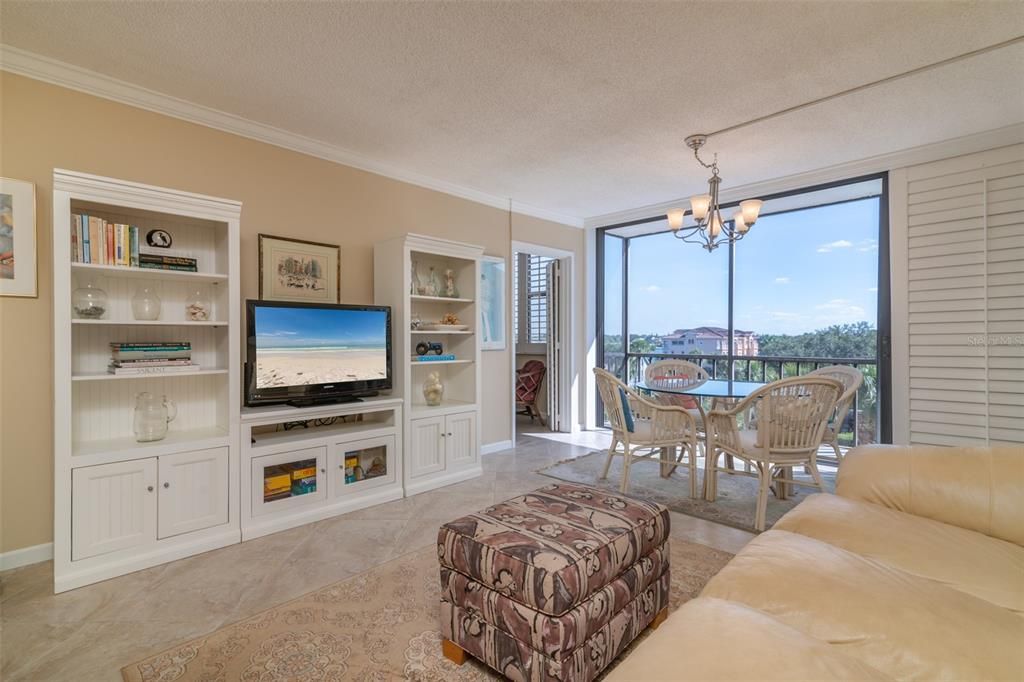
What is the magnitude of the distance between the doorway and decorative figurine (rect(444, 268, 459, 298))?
101 cm

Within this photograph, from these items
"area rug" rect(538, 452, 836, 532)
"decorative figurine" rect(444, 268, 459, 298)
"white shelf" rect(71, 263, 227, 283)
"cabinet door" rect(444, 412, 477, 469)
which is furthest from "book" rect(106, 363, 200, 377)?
"area rug" rect(538, 452, 836, 532)

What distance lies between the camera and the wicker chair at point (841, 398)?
301 cm

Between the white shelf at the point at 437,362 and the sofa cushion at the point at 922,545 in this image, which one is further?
the white shelf at the point at 437,362

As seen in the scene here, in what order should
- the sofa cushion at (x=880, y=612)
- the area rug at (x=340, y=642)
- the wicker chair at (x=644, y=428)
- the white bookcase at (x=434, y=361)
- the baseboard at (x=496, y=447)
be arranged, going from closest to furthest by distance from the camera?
the sofa cushion at (x=880, y=612), the area rug at (x=340, y=642), the wicker chair at (x=644, y=428), the white bookcase at (x=434, y=361), the baseboard at (x=496, y=447)

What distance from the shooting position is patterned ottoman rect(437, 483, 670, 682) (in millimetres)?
1463

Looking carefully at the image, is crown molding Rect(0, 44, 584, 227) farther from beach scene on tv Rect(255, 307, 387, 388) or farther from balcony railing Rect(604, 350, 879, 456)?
balcony railing Rect(604, 350, 879, 456)

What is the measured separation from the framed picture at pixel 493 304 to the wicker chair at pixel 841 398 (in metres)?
2.79

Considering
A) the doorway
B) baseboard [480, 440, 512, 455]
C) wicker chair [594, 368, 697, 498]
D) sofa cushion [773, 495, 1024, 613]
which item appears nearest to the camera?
sofa cushion [773, 495, 1024, 613]

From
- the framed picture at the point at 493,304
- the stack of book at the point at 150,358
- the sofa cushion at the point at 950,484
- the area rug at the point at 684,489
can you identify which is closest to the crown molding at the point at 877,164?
the framed picture at the point at 493,304

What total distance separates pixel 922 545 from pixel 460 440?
9.92ft

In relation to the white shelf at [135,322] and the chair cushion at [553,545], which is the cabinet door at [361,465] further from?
the chair cushion at [553,545]

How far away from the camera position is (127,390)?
106 inches

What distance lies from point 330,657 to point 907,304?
446 centimetres

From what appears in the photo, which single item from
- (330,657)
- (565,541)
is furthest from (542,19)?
(330,657)
